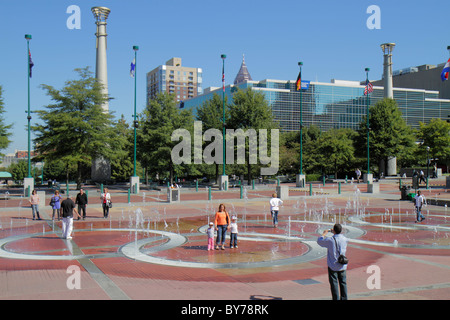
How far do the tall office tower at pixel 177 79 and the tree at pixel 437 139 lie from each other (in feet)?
434

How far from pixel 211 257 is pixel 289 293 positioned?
3922mm

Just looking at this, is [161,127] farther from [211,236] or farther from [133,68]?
[211,236]

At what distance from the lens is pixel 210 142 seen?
47.8 meters

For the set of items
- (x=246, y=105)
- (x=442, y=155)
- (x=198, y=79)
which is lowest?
(x=442, y=155)

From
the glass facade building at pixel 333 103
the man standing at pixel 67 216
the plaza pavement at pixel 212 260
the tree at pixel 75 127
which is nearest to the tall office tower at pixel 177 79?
the glass facade building at pixel 333 103

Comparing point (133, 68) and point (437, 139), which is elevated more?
point (133, 68)

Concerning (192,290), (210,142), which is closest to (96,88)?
(210,142)

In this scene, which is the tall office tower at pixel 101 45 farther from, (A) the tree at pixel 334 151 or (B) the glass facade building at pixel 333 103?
(B) the glass facade building at pixel 333 103

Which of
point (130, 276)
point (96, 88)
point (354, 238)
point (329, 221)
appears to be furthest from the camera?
point (96, 88)

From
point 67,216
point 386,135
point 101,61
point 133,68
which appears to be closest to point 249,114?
point 133,68

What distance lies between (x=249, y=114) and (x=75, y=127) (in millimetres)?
18887

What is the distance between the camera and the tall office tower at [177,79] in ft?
600

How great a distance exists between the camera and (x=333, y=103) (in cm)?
11544
